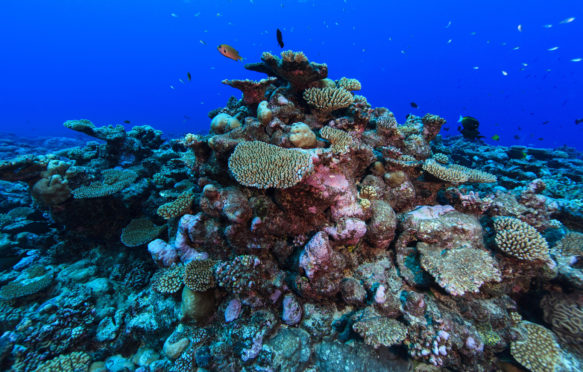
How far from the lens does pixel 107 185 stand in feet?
20.4

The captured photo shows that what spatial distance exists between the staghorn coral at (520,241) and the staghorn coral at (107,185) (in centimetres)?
840

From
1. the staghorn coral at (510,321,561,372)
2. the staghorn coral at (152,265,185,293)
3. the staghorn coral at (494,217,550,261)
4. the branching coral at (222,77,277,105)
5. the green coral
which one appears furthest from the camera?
the branching coral at (222,77,277,105)

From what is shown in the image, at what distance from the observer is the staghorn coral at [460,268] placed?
12.0 feet

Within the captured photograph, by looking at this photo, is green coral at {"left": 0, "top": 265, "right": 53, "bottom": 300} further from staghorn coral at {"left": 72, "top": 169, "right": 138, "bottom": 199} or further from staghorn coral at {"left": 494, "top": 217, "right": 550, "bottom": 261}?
staghorn coral at {"left": 494, "top": 217, "right": 550, "bottom": 261}

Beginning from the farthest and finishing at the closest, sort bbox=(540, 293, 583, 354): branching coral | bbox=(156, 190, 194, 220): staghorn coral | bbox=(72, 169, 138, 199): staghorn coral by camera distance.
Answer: bbox=(72, 169, 138, 199): staghorn coral < bbox=(156, 190, 194, 220): staghorn coral < bbox=(540, 293, 583, 354): branching coral

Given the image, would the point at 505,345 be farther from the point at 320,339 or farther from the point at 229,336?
the point at 229,336

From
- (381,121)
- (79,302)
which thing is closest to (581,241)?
(381,121)

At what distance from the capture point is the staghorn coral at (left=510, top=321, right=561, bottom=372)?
341 centimetres

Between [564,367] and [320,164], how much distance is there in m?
4.68

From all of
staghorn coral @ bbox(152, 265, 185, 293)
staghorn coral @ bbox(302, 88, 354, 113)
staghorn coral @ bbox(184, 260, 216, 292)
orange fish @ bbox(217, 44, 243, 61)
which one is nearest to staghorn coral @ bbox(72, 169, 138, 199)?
staghorn coral @ bbox(152, 265, 185, 293)

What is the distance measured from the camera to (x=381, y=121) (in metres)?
5.57

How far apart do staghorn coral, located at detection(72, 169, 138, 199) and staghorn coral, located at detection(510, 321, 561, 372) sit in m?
8.59

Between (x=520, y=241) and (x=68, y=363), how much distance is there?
8331 millimetres

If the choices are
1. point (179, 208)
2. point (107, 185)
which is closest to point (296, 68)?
point (179, 208)
